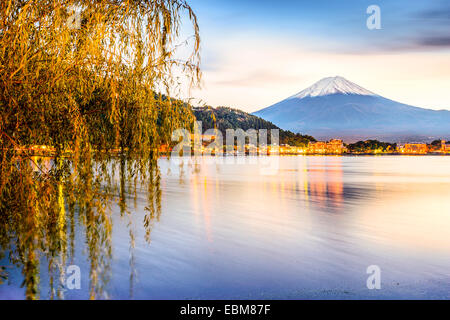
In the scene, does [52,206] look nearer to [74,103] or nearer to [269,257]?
[74,103]

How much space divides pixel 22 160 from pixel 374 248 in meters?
9.92

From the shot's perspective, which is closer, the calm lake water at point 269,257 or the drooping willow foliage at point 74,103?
the drooping willow foliage at point 74,103

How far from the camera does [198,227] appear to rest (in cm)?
1580

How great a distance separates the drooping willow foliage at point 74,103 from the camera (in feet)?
19.3

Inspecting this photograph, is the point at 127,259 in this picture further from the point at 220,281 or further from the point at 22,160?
the point at 22,160

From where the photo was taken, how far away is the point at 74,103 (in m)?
6.21

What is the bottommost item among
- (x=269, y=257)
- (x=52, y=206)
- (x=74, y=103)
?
(x=269, y=257)

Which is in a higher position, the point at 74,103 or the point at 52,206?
the point at 74,103

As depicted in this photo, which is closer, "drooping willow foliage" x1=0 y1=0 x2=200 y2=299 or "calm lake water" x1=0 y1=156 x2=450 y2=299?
"drooping willow foliage" x1=0 y1=0 x2=200 y2=299

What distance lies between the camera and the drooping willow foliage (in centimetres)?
587

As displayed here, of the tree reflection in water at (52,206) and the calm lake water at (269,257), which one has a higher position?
the tree reflection in water at (52,206)

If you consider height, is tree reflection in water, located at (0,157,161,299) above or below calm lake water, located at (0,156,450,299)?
above

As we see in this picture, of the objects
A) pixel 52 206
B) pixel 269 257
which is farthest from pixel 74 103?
pixel 269 257

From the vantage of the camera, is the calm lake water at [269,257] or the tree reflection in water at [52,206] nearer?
the tree reflection in water at [52,206]
